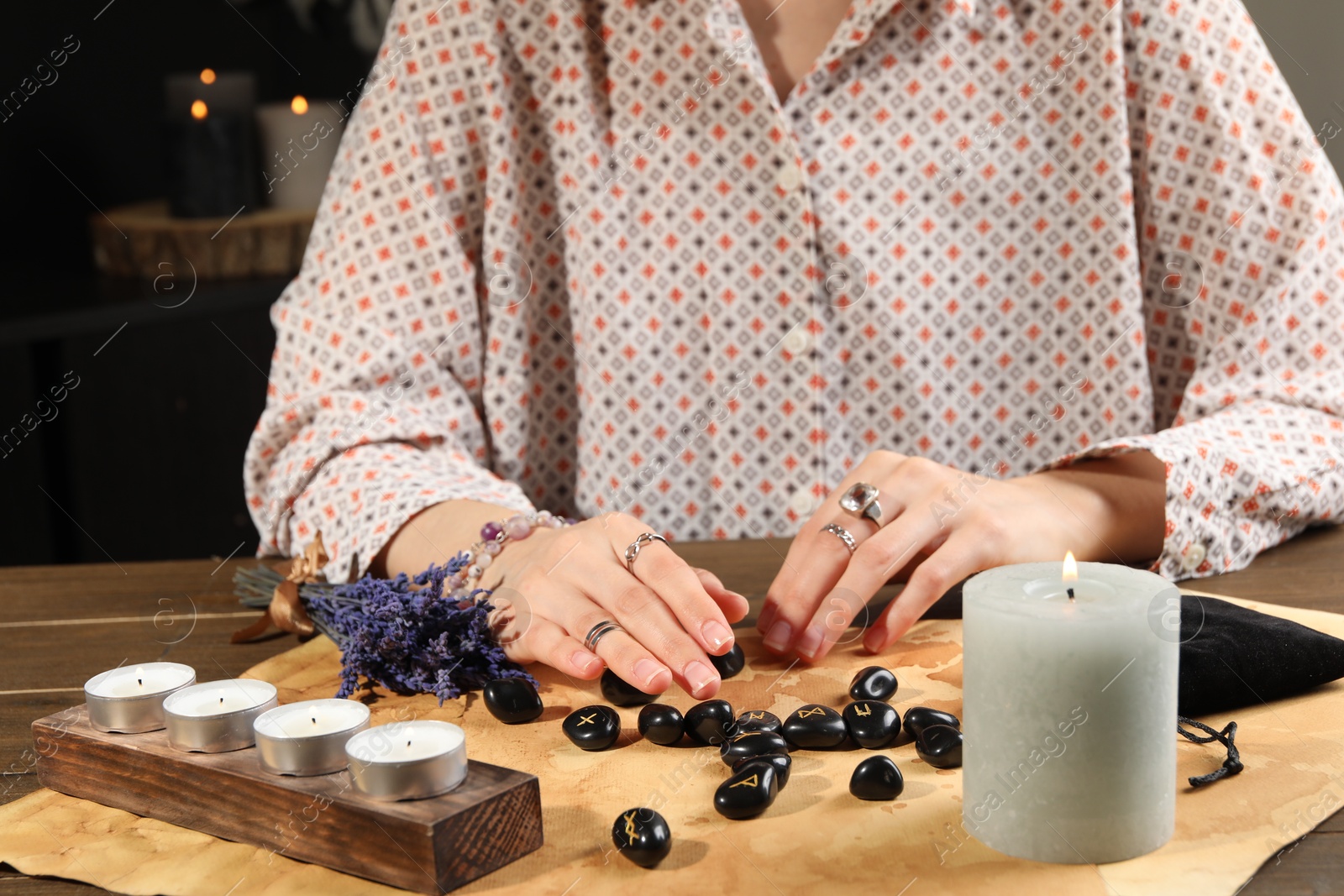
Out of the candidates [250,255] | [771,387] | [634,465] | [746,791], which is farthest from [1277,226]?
[250,255]

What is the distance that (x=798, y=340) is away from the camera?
1.38 metres

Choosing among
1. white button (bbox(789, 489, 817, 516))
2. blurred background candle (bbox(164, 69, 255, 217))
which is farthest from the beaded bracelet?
blurred background candle (bbox(164, 69, 255, 217))

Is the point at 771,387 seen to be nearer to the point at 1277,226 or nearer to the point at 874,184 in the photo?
the point at 874,184

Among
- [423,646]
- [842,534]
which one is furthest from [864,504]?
[423,646]

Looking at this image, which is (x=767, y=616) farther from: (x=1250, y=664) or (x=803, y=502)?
(x=803, y=502)

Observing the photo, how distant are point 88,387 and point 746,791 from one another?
2.21 m

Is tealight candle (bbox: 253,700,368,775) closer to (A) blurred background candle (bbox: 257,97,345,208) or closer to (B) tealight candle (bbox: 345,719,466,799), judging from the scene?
(B) tealight candle (bbox: 345,719,466,799)

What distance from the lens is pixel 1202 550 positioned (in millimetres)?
1009

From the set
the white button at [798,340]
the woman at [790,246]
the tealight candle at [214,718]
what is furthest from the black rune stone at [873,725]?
the white button at [798,340]

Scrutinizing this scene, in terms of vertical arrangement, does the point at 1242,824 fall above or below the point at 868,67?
below

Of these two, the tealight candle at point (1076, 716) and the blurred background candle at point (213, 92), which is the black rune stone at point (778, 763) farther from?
the blurred background candle at point (213, 92)

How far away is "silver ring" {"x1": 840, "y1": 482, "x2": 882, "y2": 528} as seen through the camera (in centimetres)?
95

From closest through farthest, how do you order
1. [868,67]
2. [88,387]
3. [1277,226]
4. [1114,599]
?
[1114,599] < [1277,226] < [868,67] < [88,387]

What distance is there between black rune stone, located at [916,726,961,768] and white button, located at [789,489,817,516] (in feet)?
2.38
